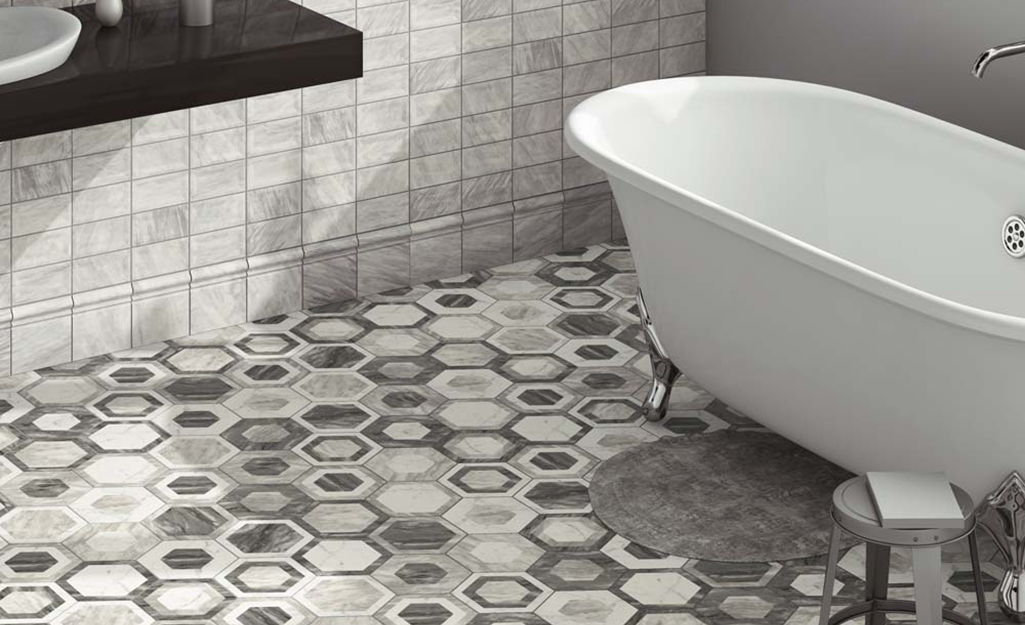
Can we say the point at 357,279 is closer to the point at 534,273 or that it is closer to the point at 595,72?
the point at 534,273

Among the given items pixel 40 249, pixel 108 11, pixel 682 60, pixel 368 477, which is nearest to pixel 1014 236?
pixel 368 477

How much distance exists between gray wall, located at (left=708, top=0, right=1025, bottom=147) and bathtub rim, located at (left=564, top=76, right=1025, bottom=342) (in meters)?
0.36

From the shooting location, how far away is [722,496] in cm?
367

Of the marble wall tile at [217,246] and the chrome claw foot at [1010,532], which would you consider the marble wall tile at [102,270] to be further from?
the chrome claw foot at [1010,532]

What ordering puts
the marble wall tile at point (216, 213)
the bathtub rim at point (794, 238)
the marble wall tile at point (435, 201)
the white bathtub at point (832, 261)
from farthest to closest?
1. the marble wall tile at point (435, 201)
2. the marble wall tile at point (216, 213)
3. the white bathtub at point (832, 261)
4. the bathtub rim at point (794, 238)

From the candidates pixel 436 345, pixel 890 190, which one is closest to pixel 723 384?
pixel 890 190

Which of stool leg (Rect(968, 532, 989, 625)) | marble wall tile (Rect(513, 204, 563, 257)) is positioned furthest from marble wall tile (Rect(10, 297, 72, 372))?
stool leg (Rect(968, 532, 989, 625))

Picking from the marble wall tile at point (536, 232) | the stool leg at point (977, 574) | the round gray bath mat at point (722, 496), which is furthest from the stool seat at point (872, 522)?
the marble wall tile at point (536, 232)

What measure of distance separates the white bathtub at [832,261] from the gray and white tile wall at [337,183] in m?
0.78

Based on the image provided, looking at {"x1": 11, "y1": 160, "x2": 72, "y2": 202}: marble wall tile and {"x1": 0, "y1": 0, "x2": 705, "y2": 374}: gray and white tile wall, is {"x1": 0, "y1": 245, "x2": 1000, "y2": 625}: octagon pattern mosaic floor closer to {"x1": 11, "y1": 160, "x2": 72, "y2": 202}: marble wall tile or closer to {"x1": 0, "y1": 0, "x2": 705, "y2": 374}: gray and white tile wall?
{"x1": 0, "y1": 0, "x2": 705, "y2": 374}: gray and white tile wall

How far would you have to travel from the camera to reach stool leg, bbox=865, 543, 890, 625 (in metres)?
2.87

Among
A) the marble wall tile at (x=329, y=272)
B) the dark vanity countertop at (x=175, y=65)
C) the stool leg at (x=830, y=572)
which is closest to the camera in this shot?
the stool leg at (x=830, y=572)

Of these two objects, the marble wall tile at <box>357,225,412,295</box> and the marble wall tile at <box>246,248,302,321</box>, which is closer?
the marble wall tile at <box>246,248,302,321</box>

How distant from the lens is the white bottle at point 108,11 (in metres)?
3.83
